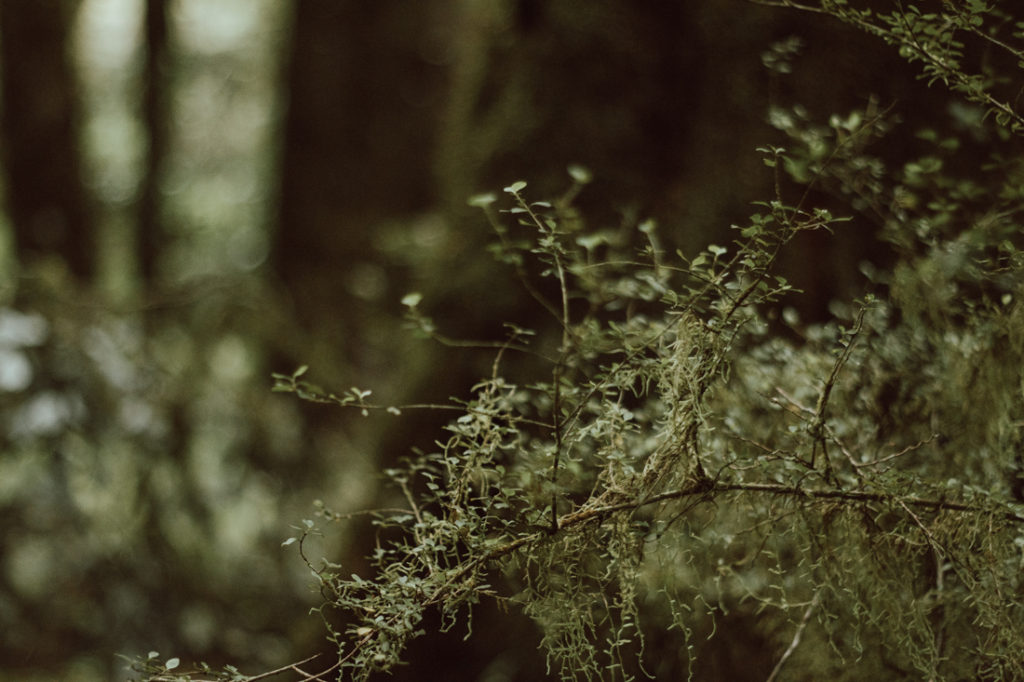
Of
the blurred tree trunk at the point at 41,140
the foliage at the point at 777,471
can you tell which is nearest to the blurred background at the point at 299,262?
the blurred tree trunk at the point at 41,140

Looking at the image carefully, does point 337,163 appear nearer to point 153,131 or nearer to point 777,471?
point 153,131

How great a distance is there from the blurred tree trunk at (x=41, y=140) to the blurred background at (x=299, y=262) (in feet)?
0.04

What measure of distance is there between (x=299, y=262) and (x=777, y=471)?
4.83 m

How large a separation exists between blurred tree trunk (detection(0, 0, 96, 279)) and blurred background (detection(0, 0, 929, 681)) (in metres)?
0.01

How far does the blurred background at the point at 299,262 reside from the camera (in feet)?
7.83

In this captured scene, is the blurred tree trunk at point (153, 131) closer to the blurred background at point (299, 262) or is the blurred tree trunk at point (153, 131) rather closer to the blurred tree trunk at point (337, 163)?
the blurred background at point (299, 262)

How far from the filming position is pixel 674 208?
93.9 inches

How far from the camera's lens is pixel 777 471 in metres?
1.24

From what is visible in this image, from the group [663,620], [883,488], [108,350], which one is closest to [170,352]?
[108,350]

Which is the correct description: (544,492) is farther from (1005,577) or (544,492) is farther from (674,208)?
(674,208)

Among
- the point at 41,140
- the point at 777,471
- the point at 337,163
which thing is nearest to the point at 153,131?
the point at 41,140

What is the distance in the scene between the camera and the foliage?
3.63 ft

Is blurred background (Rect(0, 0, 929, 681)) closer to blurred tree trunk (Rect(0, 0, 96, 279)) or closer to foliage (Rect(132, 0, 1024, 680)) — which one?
blurred tree trunk (Rect(0, 0, 96, 279))

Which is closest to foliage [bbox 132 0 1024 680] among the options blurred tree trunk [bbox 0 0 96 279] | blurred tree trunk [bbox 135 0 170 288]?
blurred tree trunk [bbox 0 0 96 279]
